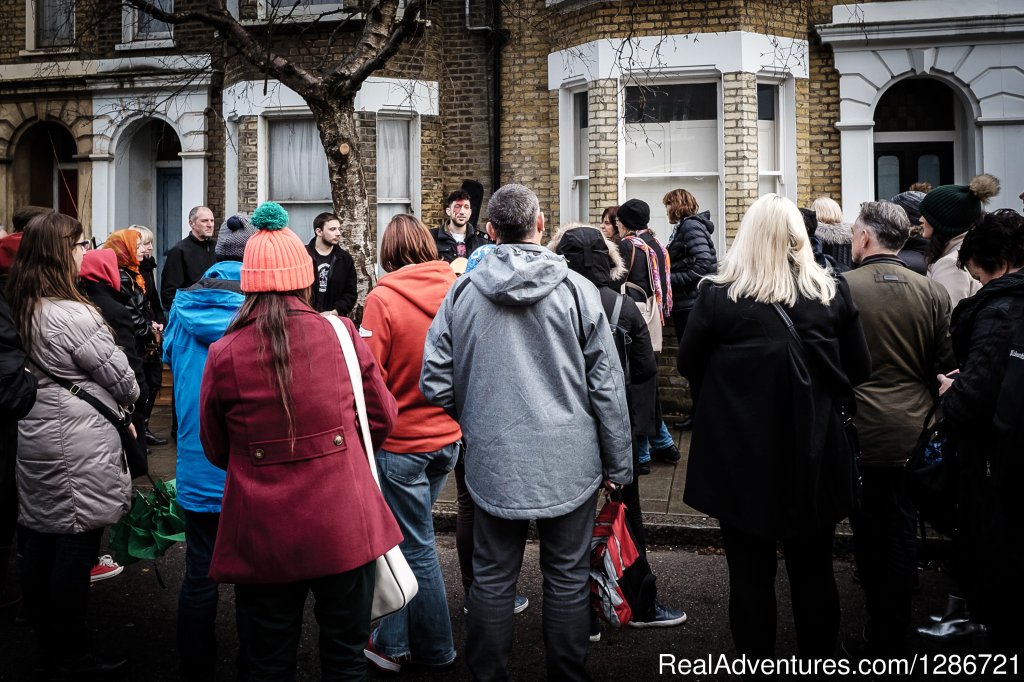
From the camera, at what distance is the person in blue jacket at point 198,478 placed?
4121mm

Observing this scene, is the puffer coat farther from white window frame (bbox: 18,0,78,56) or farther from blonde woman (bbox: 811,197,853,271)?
white window frame (bbox: 18,0,78,56)

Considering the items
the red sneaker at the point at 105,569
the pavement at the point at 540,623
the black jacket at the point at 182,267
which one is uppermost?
the black jacket at the point at 182,267

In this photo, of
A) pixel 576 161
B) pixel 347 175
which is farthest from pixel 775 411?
pixel 576 161

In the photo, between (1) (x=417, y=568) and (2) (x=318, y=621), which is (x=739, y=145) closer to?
(1) (x=417, y=568)

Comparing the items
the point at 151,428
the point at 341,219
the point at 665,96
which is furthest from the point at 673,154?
the point at 151,428

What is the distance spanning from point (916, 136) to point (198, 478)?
36.2 feet

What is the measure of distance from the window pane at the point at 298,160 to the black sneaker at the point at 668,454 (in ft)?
22.7

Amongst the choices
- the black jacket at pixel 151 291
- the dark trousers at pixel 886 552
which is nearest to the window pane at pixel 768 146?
the black jacket at pixel 151 291

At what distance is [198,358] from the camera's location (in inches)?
167

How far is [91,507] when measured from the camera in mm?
4301

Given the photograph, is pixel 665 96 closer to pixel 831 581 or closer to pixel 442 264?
pixel 442 264

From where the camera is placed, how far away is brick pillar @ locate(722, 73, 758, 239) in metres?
11.6

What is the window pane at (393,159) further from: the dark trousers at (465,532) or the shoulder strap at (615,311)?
the shoulder strap at (615,311)

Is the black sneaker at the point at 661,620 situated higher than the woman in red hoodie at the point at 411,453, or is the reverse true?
the woman in red hoodie at the point at 411,453
